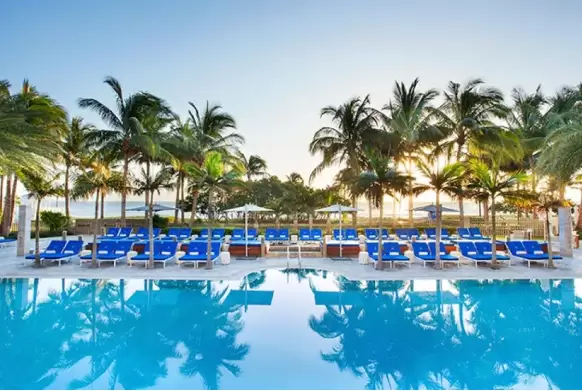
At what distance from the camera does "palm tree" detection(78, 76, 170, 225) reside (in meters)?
18.4

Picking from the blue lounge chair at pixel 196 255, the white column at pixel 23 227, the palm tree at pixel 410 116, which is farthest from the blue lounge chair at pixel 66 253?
the palm tree at pixel 410 116

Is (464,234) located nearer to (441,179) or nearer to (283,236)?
(441,179)

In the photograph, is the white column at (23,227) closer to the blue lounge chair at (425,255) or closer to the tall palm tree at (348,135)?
the tall palm tree at (348,135)

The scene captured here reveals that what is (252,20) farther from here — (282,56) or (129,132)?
(129,132)

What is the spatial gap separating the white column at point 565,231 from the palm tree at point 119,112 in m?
20.6

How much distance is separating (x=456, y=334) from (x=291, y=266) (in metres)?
7.69

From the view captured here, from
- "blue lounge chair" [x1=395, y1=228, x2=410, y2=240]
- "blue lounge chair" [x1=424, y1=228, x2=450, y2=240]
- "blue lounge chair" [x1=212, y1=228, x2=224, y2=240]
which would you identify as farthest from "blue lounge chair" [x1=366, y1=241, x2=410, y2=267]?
"blue lounge chair" [x1=212, y1=228, x2=224, y2=240]

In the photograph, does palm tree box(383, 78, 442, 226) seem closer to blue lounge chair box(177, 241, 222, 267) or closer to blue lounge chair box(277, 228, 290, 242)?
blue lounge chair box(277, 228, 290, 242)

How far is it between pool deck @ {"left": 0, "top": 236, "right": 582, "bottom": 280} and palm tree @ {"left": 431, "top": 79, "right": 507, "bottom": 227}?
30.6 feet

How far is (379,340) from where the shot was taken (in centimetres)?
666

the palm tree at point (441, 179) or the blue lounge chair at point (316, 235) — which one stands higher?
the palm tree at point (441, 179)

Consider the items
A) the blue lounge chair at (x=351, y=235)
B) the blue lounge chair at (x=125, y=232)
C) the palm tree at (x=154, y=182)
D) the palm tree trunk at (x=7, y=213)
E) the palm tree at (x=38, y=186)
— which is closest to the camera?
the palm tree at (x=38, y=186)

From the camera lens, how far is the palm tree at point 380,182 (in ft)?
40.8

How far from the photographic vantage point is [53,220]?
24.2m
